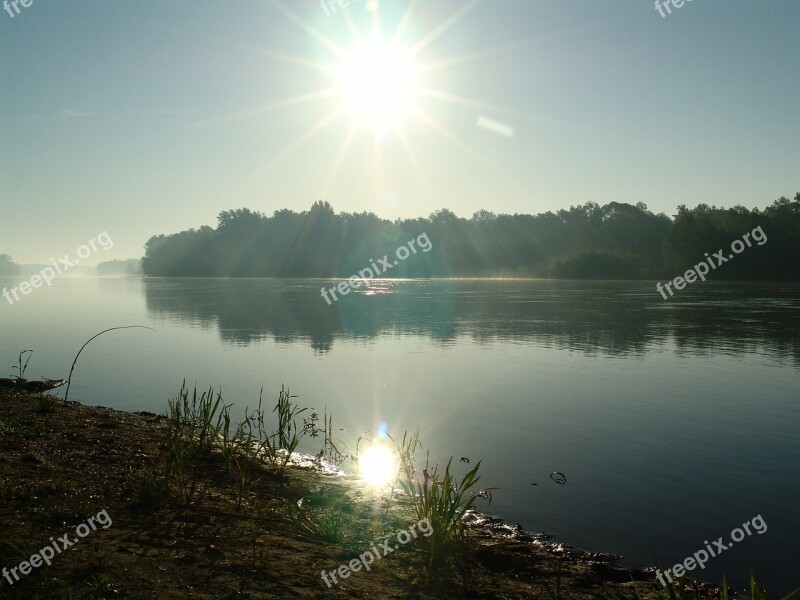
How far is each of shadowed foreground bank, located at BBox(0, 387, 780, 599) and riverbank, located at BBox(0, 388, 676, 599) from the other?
0.02 metres

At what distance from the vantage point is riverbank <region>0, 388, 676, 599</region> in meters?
5.66

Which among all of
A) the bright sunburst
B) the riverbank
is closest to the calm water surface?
the bright sunburst

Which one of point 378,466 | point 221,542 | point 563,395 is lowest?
point 378,466

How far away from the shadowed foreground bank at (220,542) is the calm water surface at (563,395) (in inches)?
60.7

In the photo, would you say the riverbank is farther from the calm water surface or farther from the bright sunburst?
the calm water surface

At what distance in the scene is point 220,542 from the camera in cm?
664

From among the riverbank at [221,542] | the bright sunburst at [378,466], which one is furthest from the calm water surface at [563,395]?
the riverbank at [221,542]

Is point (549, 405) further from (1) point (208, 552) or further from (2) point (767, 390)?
(1) point (208, 552)

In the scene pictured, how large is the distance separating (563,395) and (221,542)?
40.3 feet

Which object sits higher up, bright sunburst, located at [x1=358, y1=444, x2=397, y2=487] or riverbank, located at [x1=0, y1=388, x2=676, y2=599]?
riverbank, located at [x1=0, y1=388, x2=676, y2=599]

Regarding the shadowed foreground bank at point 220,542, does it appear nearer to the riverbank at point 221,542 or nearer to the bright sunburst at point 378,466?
the riverbank at point 221,542

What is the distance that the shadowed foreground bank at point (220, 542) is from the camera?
5.66 metres

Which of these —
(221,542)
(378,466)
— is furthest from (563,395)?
(221,542)

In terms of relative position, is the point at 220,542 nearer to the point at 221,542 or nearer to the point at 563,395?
the point at 221,542
